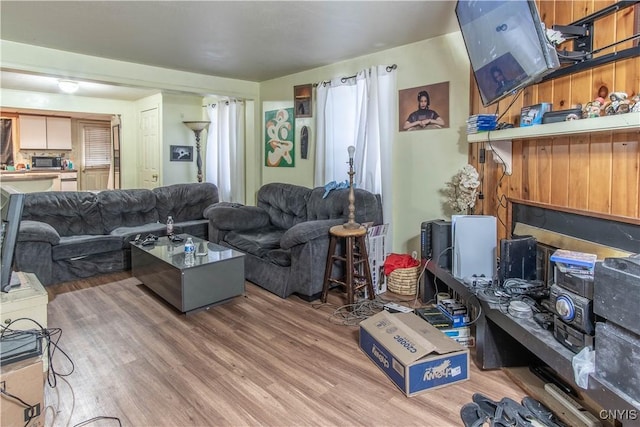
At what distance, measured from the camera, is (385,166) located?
3.71 meters

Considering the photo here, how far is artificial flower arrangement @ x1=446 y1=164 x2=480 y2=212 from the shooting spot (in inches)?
114

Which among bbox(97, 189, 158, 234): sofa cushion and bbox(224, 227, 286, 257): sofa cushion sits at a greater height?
bbox(97, 189, 158, 234): sofa cushion

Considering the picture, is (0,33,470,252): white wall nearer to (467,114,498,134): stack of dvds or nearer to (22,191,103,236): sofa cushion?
(467,114,498,134): stack of dvds

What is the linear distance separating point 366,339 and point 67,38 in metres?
3.60

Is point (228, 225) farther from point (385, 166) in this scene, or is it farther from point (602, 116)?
point (602, 116)

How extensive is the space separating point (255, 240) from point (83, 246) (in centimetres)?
175

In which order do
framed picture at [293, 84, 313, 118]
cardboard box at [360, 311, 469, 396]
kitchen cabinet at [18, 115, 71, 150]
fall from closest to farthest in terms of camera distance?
cardboard box at [360, 311, 469, 396] → framed picture at [293, 84, 313, 118] → kitchen cabinet at [18, 115, 71, 150]

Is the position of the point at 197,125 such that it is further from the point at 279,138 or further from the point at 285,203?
the point at 285,203

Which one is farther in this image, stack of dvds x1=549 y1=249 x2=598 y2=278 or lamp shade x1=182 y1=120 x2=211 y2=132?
lamp shade x1=182 y1=120 x2=211 y2=132

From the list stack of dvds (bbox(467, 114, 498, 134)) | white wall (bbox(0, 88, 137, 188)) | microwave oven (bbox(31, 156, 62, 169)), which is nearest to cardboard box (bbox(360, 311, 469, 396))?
stack of dvds (bbox(467, 114, 498, 134))

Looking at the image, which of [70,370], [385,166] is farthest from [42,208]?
[385,166]

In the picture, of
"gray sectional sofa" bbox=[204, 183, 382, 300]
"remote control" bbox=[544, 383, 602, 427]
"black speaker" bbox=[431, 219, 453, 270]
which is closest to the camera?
"remote control" bbox=[544, 383, 602, 427]

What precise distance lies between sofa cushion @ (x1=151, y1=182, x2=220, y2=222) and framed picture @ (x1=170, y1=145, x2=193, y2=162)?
149 centimetres

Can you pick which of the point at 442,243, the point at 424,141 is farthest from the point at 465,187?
the point at 424,141
